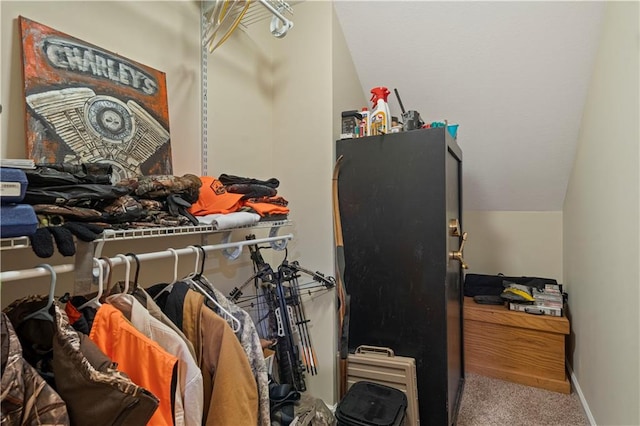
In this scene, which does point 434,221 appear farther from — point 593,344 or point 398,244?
point 593,344

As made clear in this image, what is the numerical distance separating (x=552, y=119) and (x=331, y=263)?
1668 mm

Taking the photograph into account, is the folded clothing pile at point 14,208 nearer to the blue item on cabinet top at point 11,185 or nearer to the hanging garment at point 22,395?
the blue item on cabinet top at point 11,185

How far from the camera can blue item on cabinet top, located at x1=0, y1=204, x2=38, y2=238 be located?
2.09ft

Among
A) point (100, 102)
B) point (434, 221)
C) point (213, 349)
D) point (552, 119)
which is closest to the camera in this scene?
point (213, 349)

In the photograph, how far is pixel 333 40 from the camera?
6.07 feet

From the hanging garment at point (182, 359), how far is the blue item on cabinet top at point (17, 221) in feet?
0.96

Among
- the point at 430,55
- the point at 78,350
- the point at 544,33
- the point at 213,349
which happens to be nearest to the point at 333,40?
the point at 430,55

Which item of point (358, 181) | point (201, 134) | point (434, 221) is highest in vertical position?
point (201, 134)

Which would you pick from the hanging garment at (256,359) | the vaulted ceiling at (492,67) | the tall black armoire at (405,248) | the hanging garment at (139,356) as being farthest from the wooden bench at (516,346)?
the hanging garment at (139,356)

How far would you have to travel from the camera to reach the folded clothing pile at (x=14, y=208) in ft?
2.09

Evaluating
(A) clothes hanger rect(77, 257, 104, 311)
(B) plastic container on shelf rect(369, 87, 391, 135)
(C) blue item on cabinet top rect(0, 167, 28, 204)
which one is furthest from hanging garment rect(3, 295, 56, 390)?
(B) plastic container on shelf rect(369, 87, 391, 135)

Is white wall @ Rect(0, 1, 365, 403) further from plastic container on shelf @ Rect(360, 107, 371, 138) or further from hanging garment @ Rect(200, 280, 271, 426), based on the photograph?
hanging garment @ Rect(200, 280, 271, 426)

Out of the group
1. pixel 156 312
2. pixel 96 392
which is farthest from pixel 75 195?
pixel 96 392

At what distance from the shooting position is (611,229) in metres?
1.56
